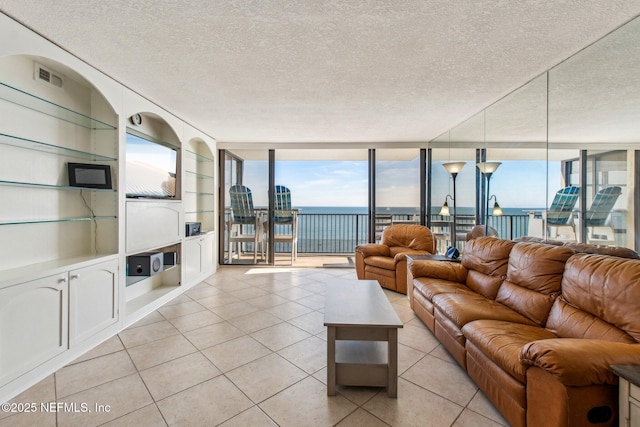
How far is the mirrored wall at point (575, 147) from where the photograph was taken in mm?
1967

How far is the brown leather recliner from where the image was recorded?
375 centimetres

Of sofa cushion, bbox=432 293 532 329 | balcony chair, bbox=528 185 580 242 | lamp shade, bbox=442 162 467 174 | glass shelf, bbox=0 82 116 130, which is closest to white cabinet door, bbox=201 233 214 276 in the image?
glass shelf, bbox=0 82 116 130

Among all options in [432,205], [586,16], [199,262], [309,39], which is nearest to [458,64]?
[586,16]

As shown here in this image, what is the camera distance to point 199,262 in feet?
14.0

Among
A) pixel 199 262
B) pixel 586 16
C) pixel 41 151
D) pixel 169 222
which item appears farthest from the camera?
pixel 199 262

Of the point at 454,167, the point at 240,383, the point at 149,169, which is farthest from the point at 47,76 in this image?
the point at 454,167

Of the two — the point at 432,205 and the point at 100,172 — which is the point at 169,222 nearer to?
the point at 100,172

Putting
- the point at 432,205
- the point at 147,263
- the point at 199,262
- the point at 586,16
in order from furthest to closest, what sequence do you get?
the point at 432,205 < the point at 199,262 < the point at 147,263 < the point at 586,16

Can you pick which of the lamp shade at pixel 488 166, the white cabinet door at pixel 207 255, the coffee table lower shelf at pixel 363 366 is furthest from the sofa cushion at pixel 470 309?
the white cabinet door at pixel 207 255

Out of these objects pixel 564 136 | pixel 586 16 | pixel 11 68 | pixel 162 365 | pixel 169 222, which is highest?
pixel 586 16

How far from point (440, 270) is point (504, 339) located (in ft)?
4.45

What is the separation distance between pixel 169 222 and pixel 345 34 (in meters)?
3.00

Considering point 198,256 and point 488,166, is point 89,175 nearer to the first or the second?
point 198,256

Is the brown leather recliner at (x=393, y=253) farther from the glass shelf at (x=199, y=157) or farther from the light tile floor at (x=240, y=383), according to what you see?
the glass shelf at (x=199, y=157)
